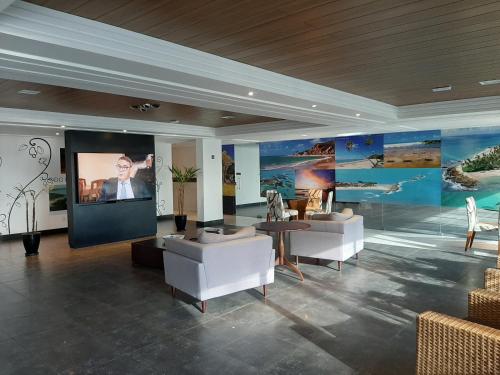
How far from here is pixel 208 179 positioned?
35.0ft

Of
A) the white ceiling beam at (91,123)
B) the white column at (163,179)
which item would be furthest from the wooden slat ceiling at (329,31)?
the white column at (163,179)

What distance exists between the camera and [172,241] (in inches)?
188

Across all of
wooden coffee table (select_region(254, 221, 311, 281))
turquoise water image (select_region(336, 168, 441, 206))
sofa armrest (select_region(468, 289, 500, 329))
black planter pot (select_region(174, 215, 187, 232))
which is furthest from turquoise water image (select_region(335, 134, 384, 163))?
sofa armrest (select_region(468, 289, 500, 329))

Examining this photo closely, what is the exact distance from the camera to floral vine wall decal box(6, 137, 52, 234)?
362 inches

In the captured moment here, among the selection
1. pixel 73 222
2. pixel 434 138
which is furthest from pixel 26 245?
pixel 434 138

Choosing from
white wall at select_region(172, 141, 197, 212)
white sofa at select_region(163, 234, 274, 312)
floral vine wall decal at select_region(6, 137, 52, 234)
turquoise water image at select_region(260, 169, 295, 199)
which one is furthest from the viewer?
white wall at select_region(172, 141, 197, 212)

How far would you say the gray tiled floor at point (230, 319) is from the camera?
323cm

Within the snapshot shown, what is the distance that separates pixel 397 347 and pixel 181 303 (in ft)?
8.09

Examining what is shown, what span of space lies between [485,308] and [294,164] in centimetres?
1046

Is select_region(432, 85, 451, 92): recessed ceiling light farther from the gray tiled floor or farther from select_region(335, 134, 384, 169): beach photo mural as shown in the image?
select_region(335, 134, 384, 169): beach photo mural

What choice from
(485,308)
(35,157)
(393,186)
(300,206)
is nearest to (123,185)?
(35,157)

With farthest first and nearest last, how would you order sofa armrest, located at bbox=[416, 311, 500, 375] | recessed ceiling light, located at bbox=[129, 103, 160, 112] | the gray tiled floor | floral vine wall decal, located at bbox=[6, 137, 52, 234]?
floral vine wall decal, located at bbox=[6, 137, 52, 234]
recessed ceiling light, located at bbox=[129, 103, 160, 112]
the gray tiled floor
sofa armrest, located at bbox=[416, 311, 500, 375]

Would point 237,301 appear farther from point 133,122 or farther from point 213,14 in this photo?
point 133,122

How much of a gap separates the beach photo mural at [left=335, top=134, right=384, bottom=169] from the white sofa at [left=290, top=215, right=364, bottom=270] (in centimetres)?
501
